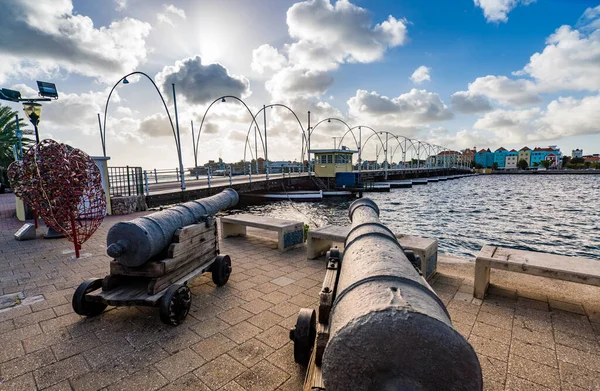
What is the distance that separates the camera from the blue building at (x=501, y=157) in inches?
5754

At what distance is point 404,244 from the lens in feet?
16.4

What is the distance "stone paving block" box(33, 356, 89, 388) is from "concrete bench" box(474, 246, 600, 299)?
479 centimetres

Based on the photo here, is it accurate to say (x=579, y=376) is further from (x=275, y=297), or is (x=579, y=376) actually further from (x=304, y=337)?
(x=275, y=297)

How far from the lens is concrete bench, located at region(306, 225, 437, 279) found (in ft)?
15.5

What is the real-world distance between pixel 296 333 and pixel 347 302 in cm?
138

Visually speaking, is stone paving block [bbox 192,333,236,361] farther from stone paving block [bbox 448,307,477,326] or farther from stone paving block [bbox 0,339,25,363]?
stone paving block [bbox 448,307,477,326]

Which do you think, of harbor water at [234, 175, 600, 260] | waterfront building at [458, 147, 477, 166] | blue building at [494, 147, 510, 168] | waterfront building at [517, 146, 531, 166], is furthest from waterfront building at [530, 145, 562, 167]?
harbor water at [234, 175, 600, 260]

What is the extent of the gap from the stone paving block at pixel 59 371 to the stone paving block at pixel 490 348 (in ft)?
12.6

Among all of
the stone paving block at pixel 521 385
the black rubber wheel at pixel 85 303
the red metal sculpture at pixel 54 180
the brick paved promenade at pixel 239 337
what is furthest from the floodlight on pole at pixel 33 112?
the stone paving block at pixel 521 385

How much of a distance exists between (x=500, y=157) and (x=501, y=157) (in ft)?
1.43

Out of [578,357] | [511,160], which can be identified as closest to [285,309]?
[578,357]

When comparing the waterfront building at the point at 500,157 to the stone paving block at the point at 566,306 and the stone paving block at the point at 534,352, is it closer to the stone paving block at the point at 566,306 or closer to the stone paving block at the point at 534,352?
the stone paving block at the point at 566,306

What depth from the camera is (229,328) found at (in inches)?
135

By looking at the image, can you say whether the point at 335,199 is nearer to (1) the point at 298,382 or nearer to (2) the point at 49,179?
(2) the point at 49,179
